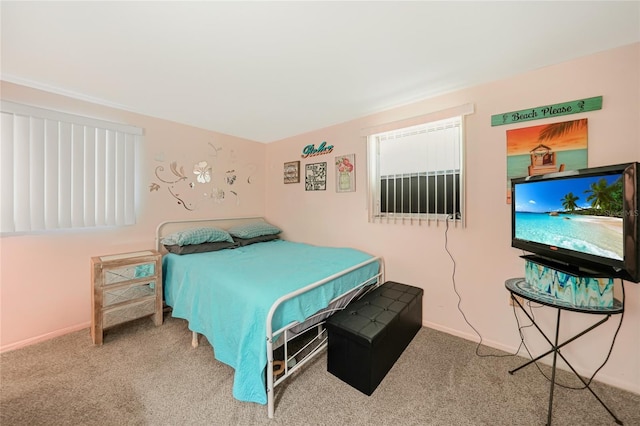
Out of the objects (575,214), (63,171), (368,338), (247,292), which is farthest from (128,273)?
→ (575,214)

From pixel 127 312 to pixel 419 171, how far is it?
3284mm

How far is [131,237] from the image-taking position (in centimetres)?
266

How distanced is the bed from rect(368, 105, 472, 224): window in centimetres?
68

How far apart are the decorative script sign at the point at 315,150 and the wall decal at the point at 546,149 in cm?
196

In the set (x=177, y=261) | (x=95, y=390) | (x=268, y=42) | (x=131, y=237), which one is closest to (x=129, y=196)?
(x=131, y=237)

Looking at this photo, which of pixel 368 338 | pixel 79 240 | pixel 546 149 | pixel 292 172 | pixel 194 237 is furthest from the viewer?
pixel 292 172

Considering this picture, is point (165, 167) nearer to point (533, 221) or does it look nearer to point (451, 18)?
point (451, 18)

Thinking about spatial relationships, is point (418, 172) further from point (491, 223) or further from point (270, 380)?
point (270, 380)

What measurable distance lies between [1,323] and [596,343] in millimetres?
4800

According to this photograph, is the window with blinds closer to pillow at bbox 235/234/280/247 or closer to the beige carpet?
the beige carpet

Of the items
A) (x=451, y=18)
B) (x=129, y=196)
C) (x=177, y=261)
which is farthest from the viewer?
(x=129, y=196)

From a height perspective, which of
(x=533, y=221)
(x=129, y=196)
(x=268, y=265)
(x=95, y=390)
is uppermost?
(x=129, y=196)

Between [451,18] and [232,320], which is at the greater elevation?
[451,18]

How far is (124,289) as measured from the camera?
88.4 inches
